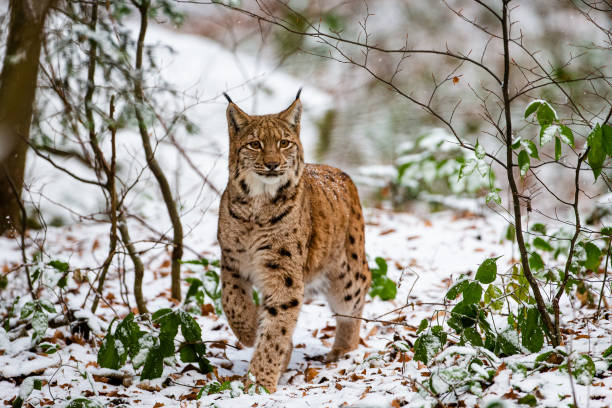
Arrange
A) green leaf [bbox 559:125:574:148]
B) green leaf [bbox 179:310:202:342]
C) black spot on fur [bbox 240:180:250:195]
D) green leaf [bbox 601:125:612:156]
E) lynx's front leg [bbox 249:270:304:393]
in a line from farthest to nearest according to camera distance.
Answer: black spot on fur [bbox 240:180:250:195] → lynx's front leg [bbox 249:270:304:393] → green leaf [bbox 179:310:202:342] → green leaf [bbox 559:125:574:148] → green leaf [bbox 601:125:612:156]

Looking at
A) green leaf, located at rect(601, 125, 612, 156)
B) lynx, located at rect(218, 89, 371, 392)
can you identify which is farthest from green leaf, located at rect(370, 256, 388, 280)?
green leaf, located at rect(601, 125, 612, 156)

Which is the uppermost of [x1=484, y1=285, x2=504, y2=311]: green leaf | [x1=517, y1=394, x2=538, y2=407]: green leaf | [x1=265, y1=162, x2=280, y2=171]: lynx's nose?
[x1=265, y1=162, x2=280, y2=171]: lynx's nose

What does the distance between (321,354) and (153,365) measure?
76.1 inches

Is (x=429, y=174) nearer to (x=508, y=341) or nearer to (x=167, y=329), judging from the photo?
(x=508, y=341)

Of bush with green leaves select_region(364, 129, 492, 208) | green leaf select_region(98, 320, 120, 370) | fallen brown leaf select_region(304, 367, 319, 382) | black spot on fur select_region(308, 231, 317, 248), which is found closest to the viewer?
green leaf select_region(98, 320, 120, 370)

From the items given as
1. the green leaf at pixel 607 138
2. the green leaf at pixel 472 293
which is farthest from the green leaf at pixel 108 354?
the green leaf at pixel 607 138

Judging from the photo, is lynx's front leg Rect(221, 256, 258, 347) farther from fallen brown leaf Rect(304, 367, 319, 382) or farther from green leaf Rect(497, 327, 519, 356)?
green leaf Rect(497, 327, 519, 356)

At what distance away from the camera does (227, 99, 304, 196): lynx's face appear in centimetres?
446

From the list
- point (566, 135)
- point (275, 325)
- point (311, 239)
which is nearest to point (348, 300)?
point (311, 239)

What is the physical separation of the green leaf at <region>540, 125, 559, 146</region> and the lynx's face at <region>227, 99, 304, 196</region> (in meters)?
1.89

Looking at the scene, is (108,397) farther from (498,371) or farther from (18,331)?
(498,371)

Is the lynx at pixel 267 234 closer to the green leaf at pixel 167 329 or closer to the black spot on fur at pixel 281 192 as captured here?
the black spot on fur at pixel 281 192

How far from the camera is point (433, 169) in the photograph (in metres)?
8.70

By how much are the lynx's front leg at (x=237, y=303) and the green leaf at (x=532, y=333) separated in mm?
2239
